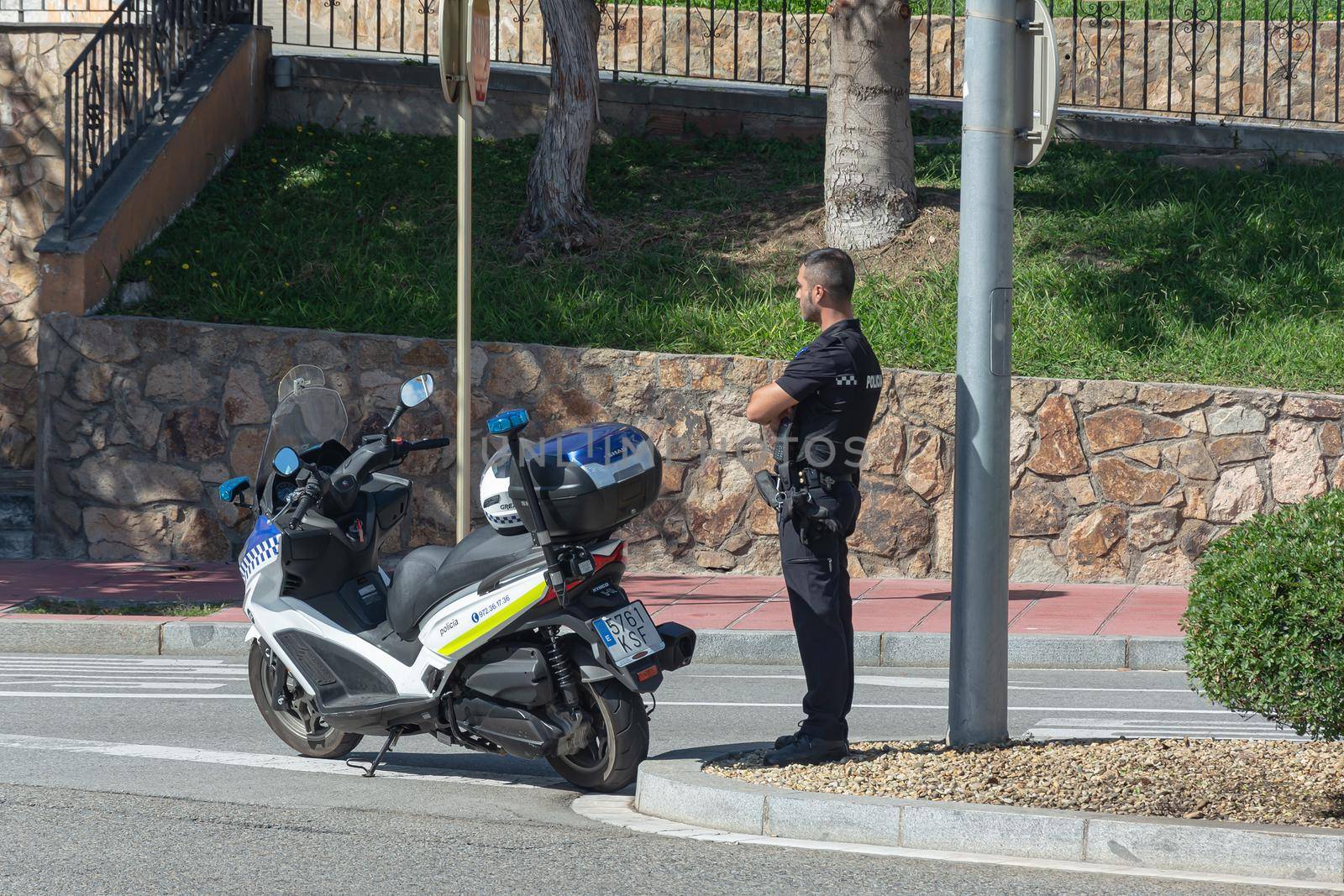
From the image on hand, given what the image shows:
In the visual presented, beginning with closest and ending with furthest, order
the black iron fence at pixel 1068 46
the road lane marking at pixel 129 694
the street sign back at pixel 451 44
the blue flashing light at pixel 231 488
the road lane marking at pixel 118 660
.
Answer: the blue flashing light at pixel 231 488, the road lane marking at pixel 129 694, the road lane marking at pixel 118 660, the street sign back at pixel 451 44, the black iron fence at pixel 1068 46

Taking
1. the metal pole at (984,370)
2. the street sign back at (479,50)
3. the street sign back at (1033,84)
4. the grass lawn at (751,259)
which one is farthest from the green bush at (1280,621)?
the grass lawn at (751,259)

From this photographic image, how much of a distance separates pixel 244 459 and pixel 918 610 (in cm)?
508

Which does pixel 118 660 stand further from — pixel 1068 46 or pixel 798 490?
pixel 1068 46

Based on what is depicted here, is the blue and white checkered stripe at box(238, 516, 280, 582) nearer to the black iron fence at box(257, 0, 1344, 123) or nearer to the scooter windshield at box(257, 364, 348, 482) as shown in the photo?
the scooter windshield at box(257, 364, 348, 482)

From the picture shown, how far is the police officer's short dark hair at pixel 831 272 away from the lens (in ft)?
18.5

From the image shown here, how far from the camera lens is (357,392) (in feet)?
37.3

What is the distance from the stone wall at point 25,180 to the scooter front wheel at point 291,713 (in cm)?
801

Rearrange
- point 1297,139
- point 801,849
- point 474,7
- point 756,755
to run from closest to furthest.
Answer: point 801,849 → point 756,755 → point 474,7 → point 1297,139

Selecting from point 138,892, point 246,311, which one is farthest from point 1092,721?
point 246,311

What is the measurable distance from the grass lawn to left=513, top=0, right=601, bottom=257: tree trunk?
25cm

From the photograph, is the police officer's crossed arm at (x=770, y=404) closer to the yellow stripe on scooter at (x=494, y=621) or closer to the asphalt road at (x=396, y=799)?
the yellow stripe on scooter at (x=494, y=621)

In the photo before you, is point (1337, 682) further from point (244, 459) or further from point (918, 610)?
point (244, 459)

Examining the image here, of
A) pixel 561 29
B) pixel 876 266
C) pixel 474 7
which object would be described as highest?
pixel 561 29

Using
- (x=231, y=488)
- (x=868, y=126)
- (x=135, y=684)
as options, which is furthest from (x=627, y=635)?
(x=868, y=126)
